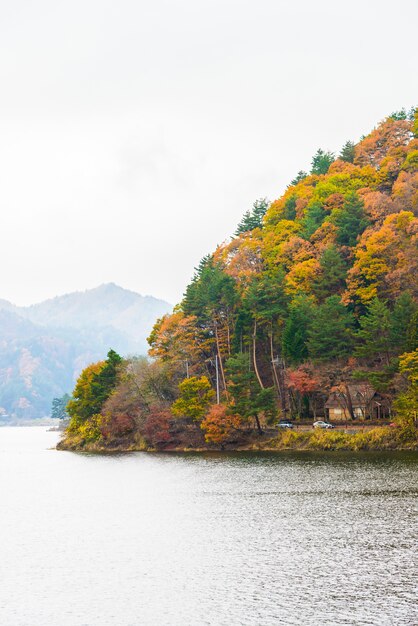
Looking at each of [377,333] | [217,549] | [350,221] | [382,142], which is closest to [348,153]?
[382,142]

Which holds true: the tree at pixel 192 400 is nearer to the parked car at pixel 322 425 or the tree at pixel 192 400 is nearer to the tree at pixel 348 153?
the parked car at pixel 322 425

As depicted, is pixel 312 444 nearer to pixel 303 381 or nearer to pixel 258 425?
pixel 303 381

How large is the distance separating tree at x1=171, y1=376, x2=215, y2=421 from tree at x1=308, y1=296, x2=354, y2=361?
15.7 meters

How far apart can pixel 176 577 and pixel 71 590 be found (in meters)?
4.59

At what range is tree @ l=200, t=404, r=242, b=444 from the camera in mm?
93875

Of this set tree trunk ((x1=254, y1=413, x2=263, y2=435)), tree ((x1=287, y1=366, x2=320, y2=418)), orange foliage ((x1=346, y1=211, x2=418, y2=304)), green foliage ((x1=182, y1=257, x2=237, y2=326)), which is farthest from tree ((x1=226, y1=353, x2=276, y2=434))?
orange foliage ((x1=346, y1=211, x2=418, y2=304))

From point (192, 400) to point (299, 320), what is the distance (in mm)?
18098

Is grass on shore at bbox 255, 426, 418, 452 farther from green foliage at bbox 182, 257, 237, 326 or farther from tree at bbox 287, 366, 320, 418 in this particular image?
green foliage at bbox 182, 257, 237, 326

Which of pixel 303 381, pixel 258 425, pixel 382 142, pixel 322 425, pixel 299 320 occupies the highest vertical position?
pixel 382 142

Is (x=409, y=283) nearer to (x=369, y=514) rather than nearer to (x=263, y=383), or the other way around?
(x=263, y=383)

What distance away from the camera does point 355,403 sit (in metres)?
93.4

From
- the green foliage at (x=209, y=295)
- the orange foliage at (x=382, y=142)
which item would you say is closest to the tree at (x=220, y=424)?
the green foliage at (x=209, y=295)

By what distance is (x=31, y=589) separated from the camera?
3089 centimetres

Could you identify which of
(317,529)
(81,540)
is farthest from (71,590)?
(317,529)
